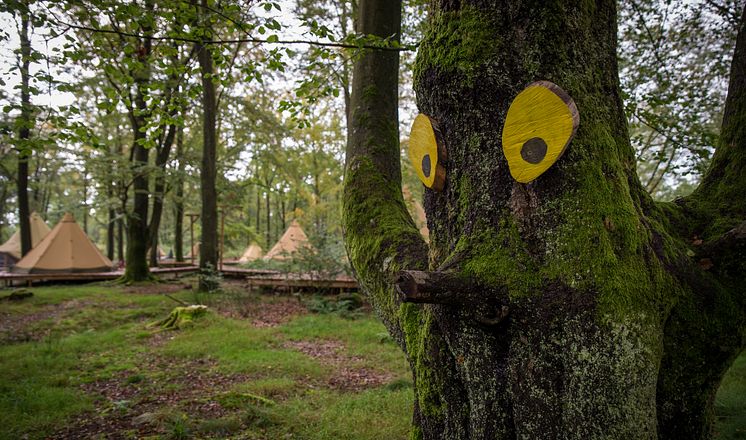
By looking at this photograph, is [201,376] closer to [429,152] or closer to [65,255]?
[429,152]

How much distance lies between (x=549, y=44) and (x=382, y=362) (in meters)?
5.04

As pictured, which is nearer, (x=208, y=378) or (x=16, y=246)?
(x=208, y=378)

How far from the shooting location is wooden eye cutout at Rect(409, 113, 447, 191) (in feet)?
5.60

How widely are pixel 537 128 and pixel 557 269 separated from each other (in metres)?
0.49

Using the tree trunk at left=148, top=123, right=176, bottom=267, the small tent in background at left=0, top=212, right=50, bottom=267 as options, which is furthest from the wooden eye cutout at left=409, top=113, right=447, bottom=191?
the small tent in background at left=0, top=212, right=50, bottom=267

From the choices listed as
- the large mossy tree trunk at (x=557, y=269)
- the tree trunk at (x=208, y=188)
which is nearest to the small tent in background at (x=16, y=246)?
the tree trunk at (x=208, y=188)

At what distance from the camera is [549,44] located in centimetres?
151

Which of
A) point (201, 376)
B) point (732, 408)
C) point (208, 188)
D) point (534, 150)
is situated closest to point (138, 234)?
point (208, 188)

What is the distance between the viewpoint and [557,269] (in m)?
1.33

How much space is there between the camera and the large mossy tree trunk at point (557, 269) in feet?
4.19

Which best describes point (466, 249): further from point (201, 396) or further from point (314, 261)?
point (314, 261)

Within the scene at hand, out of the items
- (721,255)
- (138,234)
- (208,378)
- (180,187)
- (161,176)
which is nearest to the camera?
(721,255)

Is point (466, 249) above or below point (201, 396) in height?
above

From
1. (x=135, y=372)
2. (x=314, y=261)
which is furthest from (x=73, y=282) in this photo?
(x=135, y=372)
